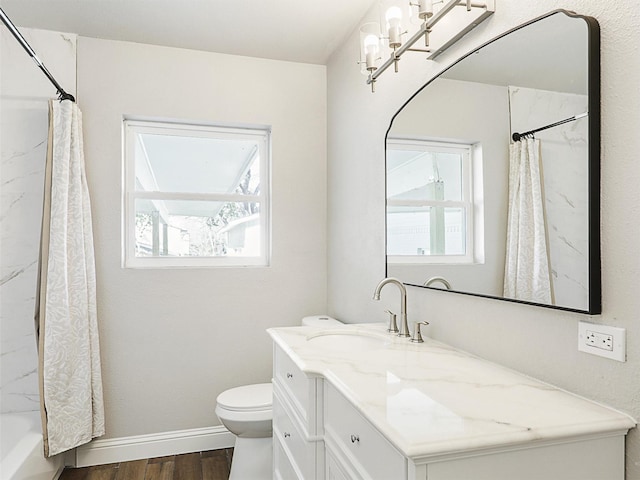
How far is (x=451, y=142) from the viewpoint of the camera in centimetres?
169

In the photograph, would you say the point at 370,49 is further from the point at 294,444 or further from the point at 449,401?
the point at 294,444

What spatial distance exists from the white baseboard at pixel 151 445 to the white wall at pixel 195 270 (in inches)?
1.9

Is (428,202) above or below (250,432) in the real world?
above

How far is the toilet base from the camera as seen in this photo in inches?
89.2

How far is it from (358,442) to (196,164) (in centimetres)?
228

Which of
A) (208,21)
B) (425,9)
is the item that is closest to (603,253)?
(425,9)

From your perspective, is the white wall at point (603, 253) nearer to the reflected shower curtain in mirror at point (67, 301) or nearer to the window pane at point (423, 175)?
the window pane at point (423, 175)

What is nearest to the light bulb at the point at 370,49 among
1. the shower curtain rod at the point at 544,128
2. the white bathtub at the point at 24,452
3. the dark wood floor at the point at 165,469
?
the shower curtain rod at the point at 544,128

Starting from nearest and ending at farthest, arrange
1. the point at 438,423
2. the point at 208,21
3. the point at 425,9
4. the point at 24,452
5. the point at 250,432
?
1. the point at 438,423
2. the point at 425,9
3. the point at 24,452
4. the point at 250,432
5. the point at 208,21

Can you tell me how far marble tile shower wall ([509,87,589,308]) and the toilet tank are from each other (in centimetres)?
161

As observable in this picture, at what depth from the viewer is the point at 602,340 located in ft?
3.49

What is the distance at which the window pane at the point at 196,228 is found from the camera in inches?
112

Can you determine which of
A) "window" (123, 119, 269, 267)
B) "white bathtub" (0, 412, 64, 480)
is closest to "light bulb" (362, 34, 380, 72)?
"window" (123, 119, 269, 267)

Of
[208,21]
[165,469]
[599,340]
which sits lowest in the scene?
[165,469]
